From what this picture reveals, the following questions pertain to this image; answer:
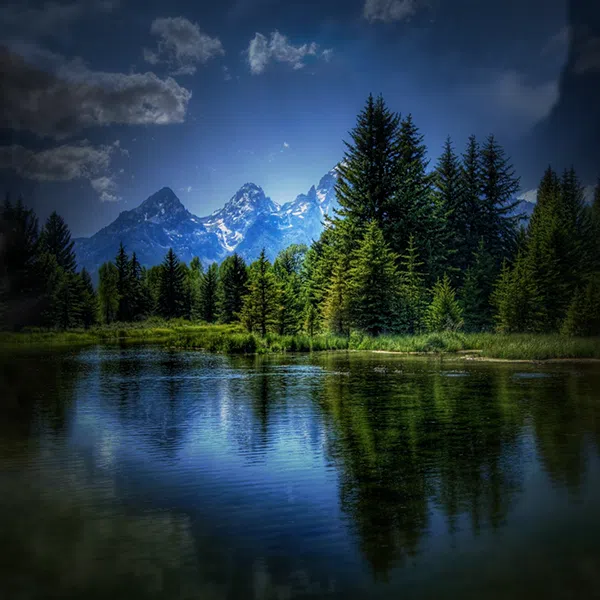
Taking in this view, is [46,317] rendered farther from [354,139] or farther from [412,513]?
[412,513]

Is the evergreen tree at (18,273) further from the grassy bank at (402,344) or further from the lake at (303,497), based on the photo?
the lake at (303,497)

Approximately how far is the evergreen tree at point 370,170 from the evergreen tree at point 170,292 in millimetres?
58671

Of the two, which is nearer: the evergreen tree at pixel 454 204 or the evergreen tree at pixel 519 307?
the evergreen tree at pixel 519 307

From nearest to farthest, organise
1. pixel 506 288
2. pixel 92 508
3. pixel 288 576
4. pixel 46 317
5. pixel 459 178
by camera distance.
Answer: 1. pixel 288 576
2. pixel 92 508
3. pixel 506 288
4. pixel 459 178
5. pixel 46 317

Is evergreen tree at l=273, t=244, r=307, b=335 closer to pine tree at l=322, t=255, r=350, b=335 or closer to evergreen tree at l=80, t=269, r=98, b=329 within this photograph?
pine tree at l=322, t=255, r=350, b=335

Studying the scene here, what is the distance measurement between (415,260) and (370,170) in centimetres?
1011

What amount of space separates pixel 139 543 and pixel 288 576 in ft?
6.59

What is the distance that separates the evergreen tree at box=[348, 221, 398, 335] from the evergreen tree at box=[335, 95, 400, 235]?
8156 mm

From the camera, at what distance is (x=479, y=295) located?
58.0 m

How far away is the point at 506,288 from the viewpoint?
45.2m

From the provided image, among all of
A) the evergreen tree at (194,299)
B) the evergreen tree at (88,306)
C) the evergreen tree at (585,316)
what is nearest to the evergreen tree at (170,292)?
the evergreen tree at (194,299)

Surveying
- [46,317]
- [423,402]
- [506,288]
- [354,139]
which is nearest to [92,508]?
[423,402]

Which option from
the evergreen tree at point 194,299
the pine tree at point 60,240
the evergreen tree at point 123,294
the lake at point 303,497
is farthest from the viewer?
the pine tree at point 60,240

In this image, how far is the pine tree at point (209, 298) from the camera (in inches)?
4195
